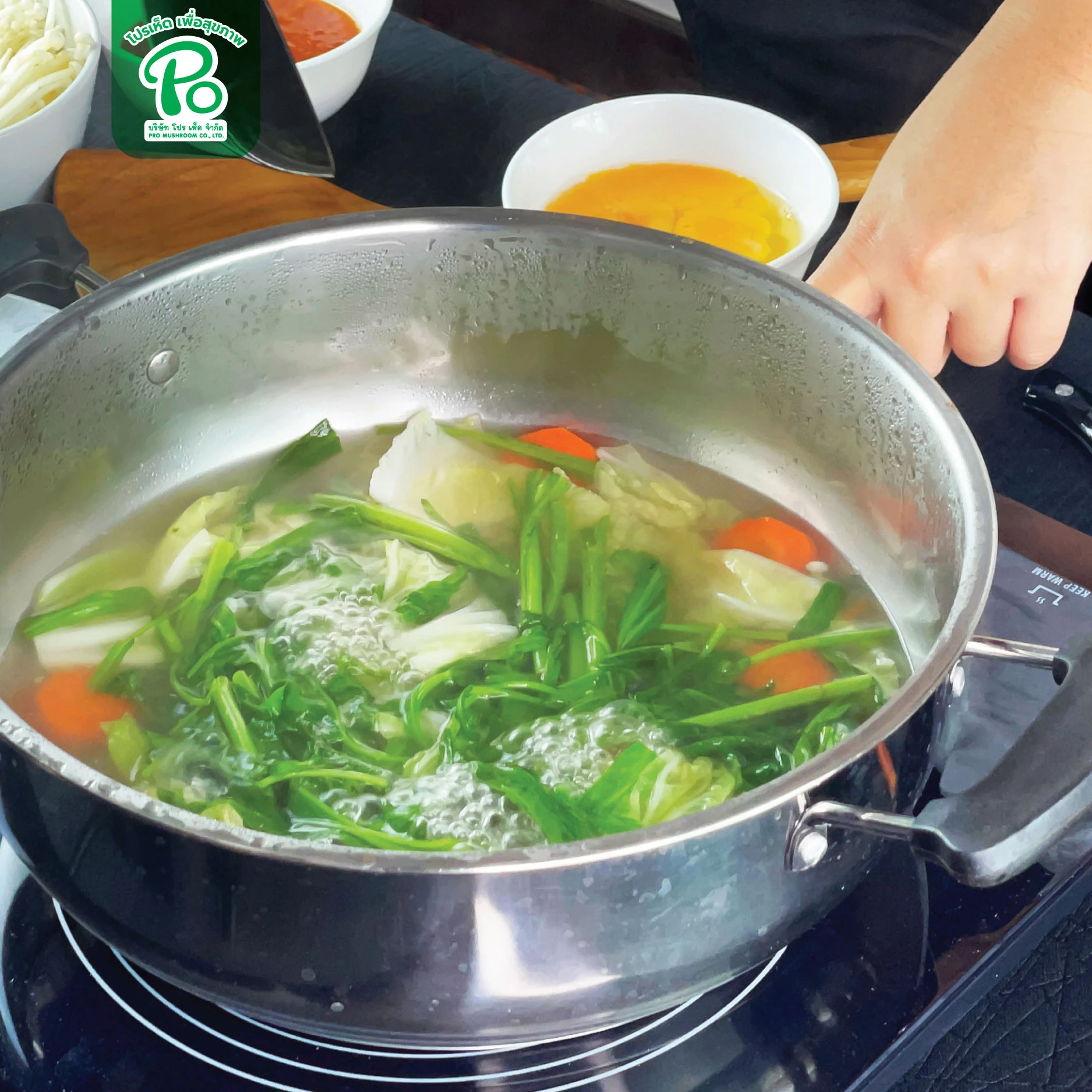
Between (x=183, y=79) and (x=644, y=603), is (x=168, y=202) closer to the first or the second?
(x=183, y=79)

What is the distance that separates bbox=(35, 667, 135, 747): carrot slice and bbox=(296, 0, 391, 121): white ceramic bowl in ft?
2.35

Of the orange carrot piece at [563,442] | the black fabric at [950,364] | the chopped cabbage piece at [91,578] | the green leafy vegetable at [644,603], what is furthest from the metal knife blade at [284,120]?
the green leafy vegetable at [644,603]

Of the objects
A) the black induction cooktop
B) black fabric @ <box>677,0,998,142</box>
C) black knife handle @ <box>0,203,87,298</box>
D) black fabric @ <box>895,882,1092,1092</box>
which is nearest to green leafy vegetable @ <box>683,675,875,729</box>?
the black induction cooktop

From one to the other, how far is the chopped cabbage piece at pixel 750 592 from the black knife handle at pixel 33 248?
24.1 inches

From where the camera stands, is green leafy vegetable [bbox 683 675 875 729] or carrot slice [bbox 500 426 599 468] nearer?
green leafy vegetable [bbox 683 675 875 729]

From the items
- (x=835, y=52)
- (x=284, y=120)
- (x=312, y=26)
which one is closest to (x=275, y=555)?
(x=284, y=120)

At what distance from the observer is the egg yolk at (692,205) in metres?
1.20

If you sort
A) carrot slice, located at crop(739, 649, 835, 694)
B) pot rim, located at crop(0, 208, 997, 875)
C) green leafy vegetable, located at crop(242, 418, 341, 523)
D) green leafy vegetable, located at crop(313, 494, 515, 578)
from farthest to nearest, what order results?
1. green leafy vegetable, located at crop(242, 418, 341, 523)
2. green leafy vegetable, located at crop(313, 494, 515, 578)
3. carrot slice, located at crop(739, 649, 835, 694)
4. pot rim, located at crop(0, 208, 997, 875)

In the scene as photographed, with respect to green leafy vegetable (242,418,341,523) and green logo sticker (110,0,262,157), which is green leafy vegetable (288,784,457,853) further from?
green logo sticker (110,0,262,157)

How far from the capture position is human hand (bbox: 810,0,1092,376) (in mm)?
971

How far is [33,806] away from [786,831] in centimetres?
37

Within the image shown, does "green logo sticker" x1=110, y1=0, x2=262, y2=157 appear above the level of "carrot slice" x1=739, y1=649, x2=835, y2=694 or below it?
above

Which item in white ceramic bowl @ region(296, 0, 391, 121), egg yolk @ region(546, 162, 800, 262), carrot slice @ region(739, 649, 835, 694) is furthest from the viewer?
white ceramic bowl @ region(296, 0, 391, 121)

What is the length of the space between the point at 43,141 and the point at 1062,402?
1.09 metres
